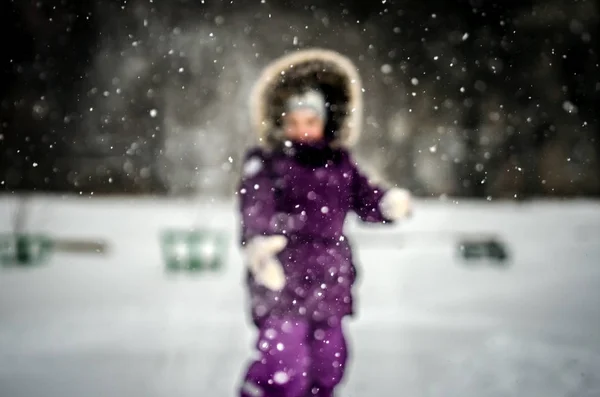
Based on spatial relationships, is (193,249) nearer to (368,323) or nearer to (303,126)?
(368,323)

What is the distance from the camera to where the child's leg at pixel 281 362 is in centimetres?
222

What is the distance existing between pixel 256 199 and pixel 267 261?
0.25 metres

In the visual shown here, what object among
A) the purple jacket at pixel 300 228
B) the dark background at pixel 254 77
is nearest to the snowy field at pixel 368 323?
the purple jacket at pixel 300 228

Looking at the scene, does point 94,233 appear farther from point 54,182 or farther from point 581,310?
point 581,310

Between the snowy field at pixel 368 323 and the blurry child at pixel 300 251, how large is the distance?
85 cm

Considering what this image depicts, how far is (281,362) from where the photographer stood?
2225 mm

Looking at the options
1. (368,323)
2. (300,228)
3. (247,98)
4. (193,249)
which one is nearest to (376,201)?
(300,228)

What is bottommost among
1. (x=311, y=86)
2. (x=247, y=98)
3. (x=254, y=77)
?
(x=311, y=86)

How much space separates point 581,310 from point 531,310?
14.7 inches

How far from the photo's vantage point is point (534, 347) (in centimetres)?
371

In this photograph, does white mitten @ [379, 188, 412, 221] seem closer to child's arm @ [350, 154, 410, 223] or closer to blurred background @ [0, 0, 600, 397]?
child's arm @ [350, 154, 410, 223]

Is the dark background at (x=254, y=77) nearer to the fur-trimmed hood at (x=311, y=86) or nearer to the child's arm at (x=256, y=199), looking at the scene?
the fur-trimmed hood at (x=311, y=86)

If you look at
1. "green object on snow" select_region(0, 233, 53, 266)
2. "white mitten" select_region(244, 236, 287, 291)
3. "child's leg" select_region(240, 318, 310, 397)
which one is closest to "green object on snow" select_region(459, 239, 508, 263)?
"green object on snow" select_region(0, 233, 53, 266)

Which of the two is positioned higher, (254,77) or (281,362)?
(254,77)
